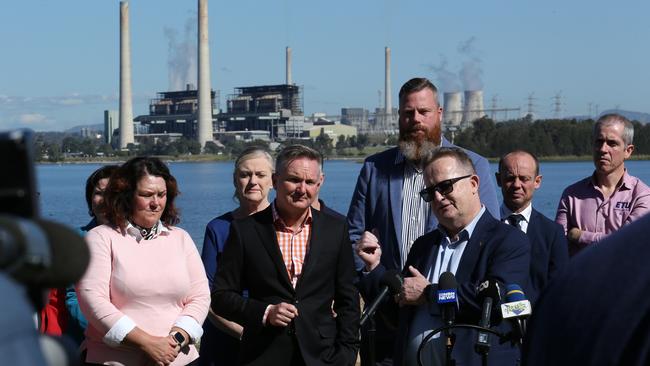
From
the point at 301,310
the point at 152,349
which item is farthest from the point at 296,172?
the point at 152,349

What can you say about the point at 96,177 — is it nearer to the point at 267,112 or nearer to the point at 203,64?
the point at 203,64

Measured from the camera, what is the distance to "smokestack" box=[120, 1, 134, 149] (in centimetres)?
12150

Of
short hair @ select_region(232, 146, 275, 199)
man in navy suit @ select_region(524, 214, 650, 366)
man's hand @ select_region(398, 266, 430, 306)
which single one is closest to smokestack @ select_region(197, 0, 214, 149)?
short hair @ select_region(232, 146, 275, 199)

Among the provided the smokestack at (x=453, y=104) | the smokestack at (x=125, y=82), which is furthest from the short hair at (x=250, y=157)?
the smokestack at (x=453, y=104)

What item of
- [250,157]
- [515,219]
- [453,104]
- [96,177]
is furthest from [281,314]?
[453,104]

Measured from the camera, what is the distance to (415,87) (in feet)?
18.0

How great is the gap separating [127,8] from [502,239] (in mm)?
125395

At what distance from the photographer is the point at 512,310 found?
3201 millimetres

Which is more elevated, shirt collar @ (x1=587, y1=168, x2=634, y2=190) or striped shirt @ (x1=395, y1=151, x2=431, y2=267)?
shirt collar @ (x1=587, y1=168, x2=634, y2=190)

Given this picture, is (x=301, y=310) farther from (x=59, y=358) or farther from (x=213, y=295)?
(x=59, y=358)

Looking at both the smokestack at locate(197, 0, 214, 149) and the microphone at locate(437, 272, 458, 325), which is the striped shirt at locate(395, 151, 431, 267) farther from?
the smokestack at locate(197, 0, 214, 149)

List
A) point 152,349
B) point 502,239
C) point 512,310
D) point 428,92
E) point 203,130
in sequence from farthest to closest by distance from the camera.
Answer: point 203,130
point 428,92
point 152,349
point 502,239
point 512,310

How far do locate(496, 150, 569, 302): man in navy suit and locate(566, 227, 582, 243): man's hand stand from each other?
1.29 ft

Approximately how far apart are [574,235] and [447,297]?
2390 millimetres
